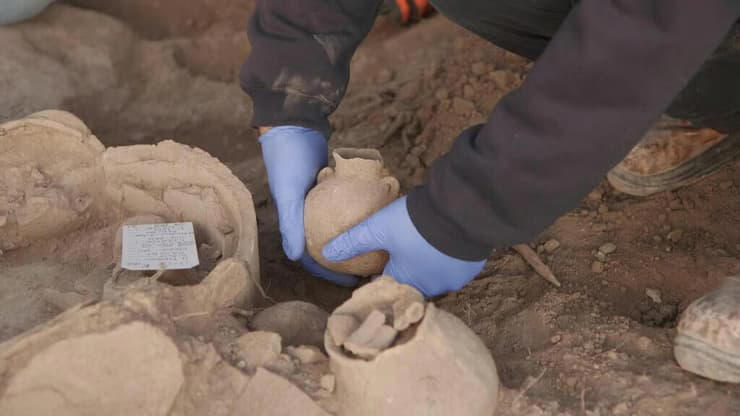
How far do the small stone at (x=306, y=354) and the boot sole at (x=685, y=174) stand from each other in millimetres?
1215

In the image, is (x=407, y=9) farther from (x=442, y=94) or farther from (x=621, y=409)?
(x=621, y=409)

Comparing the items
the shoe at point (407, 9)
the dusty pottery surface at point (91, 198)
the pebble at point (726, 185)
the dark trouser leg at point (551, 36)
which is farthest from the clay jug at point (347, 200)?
the shoe at point (407, 9)

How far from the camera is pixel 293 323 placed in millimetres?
1786

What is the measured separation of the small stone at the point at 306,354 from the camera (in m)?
1.67

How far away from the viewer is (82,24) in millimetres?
3312

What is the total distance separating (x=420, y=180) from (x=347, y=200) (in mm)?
706

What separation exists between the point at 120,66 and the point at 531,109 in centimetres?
232

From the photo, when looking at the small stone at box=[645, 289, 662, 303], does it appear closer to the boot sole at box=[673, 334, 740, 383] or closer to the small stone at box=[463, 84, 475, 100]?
the boot sole at box=[673, 334, 740, 383]

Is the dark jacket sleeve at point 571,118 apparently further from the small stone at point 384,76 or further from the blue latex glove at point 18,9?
the blue latex glove at point 18,9

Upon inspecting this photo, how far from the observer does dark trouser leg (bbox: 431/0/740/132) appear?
6.73ft

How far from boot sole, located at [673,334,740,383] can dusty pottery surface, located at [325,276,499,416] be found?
457 mm

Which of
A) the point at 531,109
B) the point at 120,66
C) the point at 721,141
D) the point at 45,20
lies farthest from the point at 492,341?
the point at 45,20

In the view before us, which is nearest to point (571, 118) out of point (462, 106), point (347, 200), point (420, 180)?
point (347, 200)

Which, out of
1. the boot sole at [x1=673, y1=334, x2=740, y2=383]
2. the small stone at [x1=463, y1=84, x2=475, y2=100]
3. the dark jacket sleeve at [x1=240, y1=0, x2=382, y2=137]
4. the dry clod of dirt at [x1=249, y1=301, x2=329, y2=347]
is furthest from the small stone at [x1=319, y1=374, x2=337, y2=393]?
the small stone at [x1=463, y1=84, x2=475, y2=100]
